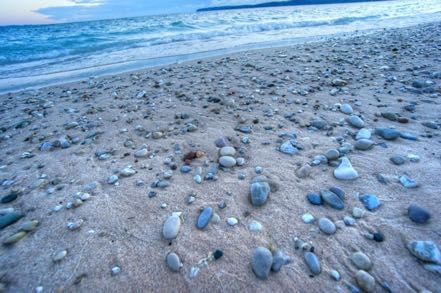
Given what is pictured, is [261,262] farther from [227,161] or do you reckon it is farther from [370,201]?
[227,161]

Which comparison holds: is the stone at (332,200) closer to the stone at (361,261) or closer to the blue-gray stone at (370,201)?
the blue-gray stone at (370,201)

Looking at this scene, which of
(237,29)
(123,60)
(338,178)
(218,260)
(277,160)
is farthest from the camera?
(237,29)

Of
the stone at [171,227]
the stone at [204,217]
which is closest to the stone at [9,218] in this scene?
the stone at [171,227]

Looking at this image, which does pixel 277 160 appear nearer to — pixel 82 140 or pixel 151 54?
pixel 82 140

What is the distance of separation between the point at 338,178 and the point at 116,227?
1.90 meters

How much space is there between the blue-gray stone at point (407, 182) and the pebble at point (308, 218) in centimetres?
88

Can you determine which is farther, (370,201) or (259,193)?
(259,193)

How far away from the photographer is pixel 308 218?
1765 millimetres

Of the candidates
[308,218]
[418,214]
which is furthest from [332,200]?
[418,214]

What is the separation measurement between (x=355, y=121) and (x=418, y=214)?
1586 millimetres

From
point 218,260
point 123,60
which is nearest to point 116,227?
point 218,260

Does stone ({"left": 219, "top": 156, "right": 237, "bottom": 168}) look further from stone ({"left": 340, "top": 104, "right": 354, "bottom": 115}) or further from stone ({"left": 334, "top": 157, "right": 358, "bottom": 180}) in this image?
stone ({"left": 340, "top": 104, "right": 354, "bottom": 115})

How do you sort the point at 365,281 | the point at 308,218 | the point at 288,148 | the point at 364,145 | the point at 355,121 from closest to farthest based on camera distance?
the point at 365,281 < the point at 308,218 < the point at 364,145 < the point at 288,148 < the point at 355,121

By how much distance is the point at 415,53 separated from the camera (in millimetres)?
5602
